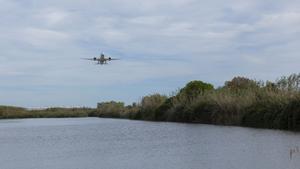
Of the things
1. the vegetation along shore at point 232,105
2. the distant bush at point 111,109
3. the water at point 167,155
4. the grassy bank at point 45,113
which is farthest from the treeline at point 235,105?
the grassy bank at point 45,113

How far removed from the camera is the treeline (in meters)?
40.3

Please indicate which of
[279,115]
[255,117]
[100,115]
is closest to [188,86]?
[255,117]

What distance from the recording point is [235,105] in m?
50.1

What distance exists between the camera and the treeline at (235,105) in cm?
4028

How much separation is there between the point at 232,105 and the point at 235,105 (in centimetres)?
53

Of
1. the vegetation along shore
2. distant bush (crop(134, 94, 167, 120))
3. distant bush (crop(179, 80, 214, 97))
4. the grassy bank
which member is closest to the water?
the vegetation along shore

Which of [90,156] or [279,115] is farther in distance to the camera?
[279,115]

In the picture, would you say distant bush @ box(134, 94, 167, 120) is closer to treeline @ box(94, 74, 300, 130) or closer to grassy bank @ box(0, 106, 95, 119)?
treeline @ box(94, 74, 300, 130)

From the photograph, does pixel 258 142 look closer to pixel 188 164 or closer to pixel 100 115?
pixel 188 164

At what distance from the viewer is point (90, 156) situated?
24859 millimetres

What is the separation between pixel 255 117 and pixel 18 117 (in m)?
87.3

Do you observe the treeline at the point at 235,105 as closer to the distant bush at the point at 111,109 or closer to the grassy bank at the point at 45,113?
the distant bush at the point at 111,109

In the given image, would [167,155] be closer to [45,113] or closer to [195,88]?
[195,88]

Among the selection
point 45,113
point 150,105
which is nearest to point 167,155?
point 150,105
